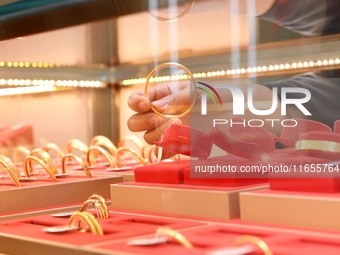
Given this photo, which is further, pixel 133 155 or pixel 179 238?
pixel 133 155

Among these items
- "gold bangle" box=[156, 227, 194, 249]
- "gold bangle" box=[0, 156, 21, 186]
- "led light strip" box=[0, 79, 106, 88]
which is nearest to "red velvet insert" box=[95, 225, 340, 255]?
"gold bangle" box=[156, 227, 194, 249]

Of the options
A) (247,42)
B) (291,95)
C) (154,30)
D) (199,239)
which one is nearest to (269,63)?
(247,42)

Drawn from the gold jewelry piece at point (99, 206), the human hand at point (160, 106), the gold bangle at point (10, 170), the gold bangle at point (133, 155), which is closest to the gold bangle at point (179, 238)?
the gold jewelry piece at point (99, 206)

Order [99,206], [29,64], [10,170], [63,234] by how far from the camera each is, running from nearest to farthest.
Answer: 1. [63,234]
2. [99,206]
3. [10,170]
4. [29,64]

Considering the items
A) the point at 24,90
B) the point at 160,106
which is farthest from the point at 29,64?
the point at 160,106

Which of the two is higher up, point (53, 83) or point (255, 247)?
point (53, 83)

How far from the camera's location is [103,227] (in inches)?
29.2

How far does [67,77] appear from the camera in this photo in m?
2.49

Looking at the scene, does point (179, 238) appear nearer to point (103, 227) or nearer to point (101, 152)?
point (103, 227)

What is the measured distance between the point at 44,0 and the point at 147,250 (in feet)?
1.38

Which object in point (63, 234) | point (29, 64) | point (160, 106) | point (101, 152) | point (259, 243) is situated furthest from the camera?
point (29, 64)

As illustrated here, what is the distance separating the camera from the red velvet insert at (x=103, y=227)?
68cm

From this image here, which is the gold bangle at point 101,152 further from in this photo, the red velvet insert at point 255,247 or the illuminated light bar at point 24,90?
the illuminated light bar at point 24,90

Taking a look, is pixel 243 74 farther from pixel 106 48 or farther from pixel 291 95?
pixel 106 48
